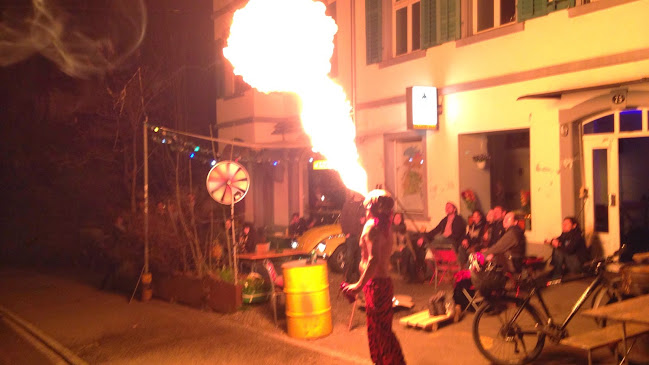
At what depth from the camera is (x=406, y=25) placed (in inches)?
544

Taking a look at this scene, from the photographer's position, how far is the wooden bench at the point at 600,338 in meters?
5.14

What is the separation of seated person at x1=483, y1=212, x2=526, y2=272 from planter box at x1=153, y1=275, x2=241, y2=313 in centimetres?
423

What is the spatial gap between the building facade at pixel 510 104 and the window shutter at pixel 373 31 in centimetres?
3

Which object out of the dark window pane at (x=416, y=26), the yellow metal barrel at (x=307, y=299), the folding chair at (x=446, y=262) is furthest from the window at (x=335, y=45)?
the yellow metal barrel at (x=307, y=299)

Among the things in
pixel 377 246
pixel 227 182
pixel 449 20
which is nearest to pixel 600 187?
pixel 449 20

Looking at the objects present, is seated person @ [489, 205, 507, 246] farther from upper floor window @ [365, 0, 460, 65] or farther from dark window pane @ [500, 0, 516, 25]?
upper floor window @ [365, 0, 460, 65]

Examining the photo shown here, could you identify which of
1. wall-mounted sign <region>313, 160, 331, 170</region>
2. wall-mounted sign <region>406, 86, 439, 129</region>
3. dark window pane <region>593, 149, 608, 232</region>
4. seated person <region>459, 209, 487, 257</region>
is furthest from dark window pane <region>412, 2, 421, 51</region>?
dark window pane <region>593, 149, 608, 232</region>

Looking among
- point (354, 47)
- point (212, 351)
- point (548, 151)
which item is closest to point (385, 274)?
point (212, 351)

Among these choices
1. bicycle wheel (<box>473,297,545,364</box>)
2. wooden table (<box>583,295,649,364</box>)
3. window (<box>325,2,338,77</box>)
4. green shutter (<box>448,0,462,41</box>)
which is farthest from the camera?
window (<box>325,2,338,77</box>)

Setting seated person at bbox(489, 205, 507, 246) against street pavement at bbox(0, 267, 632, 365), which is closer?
street pavement at bbox(0, 267, 632, 365)

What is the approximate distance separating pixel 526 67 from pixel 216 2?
1181 centimetres

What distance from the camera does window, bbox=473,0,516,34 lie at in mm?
11466

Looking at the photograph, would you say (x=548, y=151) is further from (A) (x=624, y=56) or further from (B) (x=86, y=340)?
(B) (x=86, y=340)

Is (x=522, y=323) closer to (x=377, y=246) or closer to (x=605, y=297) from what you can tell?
(x=605, y=297)
